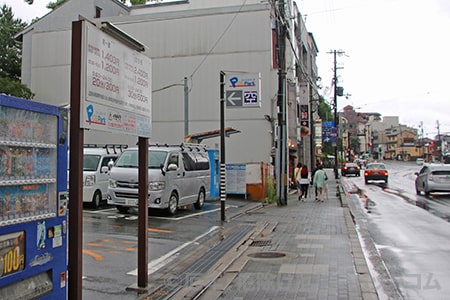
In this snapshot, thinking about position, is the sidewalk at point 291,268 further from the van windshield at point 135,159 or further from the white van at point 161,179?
the van windshield at point 135,159

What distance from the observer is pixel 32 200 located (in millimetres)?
4168

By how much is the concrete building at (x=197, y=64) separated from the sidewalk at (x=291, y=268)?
46.2 ft

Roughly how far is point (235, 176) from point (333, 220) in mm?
7450

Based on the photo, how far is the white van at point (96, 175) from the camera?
1469 cm

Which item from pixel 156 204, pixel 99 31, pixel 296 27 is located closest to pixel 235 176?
pixel 156 204

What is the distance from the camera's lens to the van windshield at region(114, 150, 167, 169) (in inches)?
530

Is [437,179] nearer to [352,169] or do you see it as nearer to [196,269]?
[196,269]

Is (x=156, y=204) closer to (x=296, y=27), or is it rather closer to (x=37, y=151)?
(x=37, y=151)

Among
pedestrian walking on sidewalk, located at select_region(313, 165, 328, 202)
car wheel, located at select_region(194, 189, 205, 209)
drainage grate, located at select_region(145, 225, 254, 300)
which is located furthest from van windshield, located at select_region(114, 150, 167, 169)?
pedestrian walking on sidewalk, located at select_region(313, 165, 328, 202)

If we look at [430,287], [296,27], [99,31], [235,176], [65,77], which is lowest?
[430,287]

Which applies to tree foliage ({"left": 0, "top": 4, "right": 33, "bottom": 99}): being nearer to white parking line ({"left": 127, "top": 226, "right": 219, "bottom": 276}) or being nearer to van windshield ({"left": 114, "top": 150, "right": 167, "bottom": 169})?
van windshield ({"left": 114, "top": 150, "right": 167, "bottom": 169})

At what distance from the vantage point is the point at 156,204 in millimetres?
12945

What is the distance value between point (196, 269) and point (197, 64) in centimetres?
2229

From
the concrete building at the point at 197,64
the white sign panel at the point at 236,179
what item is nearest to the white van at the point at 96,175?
the white sign panel at the point at 236,179
